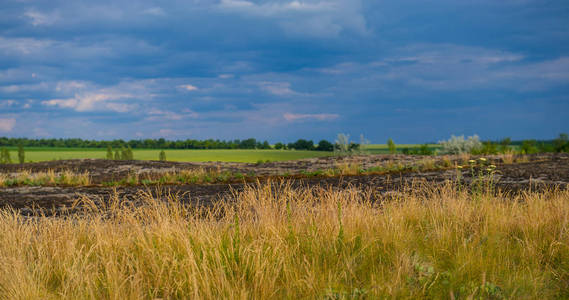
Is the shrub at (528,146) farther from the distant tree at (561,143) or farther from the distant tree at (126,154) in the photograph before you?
the distant tree at (126,154)

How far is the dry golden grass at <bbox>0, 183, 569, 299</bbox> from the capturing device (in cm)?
292

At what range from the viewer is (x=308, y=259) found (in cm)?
347

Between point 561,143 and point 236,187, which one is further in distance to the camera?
point 561,143

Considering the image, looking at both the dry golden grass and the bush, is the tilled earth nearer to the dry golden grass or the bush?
the dry golden grass

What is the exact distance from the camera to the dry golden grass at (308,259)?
2.92 metres

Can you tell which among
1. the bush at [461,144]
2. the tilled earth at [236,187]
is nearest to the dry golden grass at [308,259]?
the tilled earth at [236,187]

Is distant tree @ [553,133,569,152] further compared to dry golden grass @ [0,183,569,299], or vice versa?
Answer: distant tree @ [553,133,569,152]

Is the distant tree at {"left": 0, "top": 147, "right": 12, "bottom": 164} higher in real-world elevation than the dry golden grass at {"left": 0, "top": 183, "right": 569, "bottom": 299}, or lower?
higher

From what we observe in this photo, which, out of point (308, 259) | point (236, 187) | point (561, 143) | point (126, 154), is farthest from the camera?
point (126, 154)

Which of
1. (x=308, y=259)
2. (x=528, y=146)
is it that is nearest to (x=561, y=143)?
(x=528, y=146)

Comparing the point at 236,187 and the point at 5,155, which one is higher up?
the point at 5,155

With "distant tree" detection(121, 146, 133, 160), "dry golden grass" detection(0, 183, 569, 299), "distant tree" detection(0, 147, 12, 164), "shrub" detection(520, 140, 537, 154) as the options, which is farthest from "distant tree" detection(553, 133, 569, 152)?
"distant tree" detection(0, 147, 12, 164)

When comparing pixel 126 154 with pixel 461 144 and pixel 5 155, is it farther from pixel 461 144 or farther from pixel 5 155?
pixel 461 144

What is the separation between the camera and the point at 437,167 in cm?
1220
